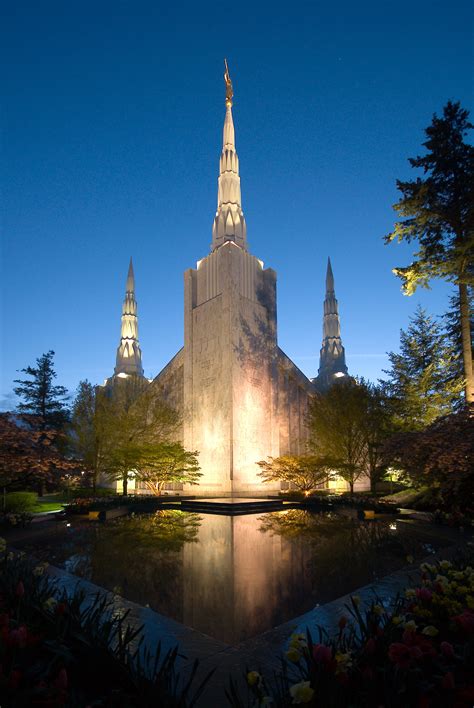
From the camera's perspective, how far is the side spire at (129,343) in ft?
181

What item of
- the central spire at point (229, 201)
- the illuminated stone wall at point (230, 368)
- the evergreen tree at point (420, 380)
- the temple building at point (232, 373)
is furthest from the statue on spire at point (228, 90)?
the evergreen tree at point (420, 380)

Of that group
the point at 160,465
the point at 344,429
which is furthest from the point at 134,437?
the point at 344,429

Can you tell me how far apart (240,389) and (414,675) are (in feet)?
89.5

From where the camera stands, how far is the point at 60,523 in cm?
1346

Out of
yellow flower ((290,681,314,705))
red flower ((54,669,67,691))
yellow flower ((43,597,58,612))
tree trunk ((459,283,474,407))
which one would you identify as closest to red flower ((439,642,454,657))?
yellow flower ((290,681,314,705))

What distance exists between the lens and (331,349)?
6009cm

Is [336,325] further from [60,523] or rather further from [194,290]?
[60,523]

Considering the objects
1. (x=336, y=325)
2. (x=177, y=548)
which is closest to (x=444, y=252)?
(x=177, y=548)

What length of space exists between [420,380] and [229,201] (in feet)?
68.9

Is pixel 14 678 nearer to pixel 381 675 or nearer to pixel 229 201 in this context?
pixel 381 675

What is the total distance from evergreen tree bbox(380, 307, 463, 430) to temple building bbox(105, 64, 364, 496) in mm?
7615

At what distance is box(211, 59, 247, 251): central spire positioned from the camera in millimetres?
34469

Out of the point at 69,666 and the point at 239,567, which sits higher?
the point at 69,666

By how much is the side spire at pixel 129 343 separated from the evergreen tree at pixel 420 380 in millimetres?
33626
